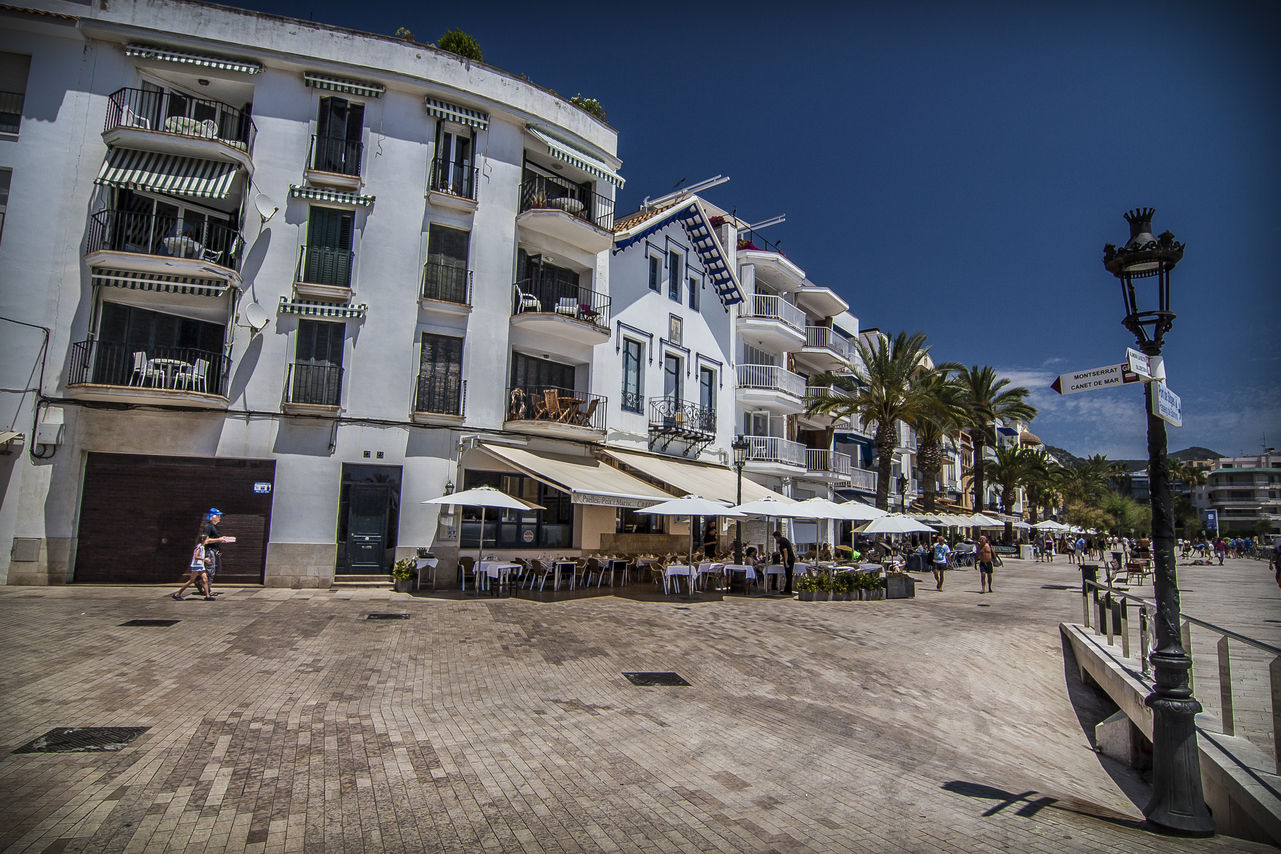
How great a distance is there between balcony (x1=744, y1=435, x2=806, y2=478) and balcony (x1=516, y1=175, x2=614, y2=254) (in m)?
12.2

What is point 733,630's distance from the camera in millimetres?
13430

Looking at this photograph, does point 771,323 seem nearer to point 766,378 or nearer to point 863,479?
point 766,378

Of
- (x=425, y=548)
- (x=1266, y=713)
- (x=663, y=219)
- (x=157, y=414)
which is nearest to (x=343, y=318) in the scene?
(x=157, y=414)

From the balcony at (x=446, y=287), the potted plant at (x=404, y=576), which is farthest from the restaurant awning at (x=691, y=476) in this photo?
the potted plant at (x=404, y=576)

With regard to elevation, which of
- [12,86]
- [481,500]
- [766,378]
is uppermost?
[12,86]

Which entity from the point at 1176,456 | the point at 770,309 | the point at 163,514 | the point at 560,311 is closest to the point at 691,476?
the point at 560,311

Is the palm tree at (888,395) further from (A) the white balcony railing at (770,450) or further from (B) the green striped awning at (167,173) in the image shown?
(B) the green striped awning at (167,173)

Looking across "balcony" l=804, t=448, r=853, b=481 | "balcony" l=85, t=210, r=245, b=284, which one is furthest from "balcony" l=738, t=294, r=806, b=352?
"balcony" l=85, t=210, r=245, b=284

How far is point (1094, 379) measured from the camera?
616 centimetres

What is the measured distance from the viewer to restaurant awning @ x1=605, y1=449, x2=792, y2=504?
22.3 metres

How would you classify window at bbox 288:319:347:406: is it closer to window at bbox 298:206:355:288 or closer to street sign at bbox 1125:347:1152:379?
window at bbox 298:206:355:288

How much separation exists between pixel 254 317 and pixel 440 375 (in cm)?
492

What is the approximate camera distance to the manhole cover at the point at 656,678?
9188 mm

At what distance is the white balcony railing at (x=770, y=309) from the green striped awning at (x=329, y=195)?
1851 centimetres
